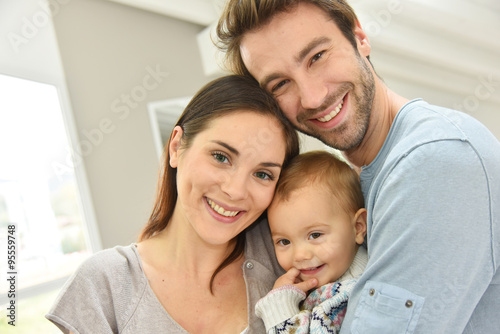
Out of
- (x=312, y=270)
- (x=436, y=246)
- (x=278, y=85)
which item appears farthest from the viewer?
(x=278, y=85)

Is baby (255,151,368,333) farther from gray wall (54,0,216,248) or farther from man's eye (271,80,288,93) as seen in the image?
gray wall (54,0,216,248)

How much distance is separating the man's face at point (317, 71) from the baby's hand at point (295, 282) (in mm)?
457

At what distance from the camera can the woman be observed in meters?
1.34

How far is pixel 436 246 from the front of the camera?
1.00 meters

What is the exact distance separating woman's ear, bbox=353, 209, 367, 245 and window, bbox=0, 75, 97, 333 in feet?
8.81

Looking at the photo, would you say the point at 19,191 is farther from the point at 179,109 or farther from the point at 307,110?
the point at 307,110

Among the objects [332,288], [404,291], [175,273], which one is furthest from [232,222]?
[404,291]

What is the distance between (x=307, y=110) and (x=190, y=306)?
769mm

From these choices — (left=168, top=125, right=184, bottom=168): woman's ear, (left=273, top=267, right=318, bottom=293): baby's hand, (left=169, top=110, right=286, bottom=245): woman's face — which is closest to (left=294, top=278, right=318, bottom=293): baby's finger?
(left=273, top=267, right=318, bottom=293): baby's hand

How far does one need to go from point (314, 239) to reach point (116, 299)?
0.65m

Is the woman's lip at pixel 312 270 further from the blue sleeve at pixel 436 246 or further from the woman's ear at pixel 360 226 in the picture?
the blue sleeve at pixel 436 246

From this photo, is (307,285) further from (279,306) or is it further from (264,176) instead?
(264,176)

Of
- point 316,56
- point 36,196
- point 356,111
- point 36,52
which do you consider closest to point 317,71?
point 316,56

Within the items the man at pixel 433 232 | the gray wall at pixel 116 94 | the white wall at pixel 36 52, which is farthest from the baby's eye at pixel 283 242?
the white wall at pixel 36 52
